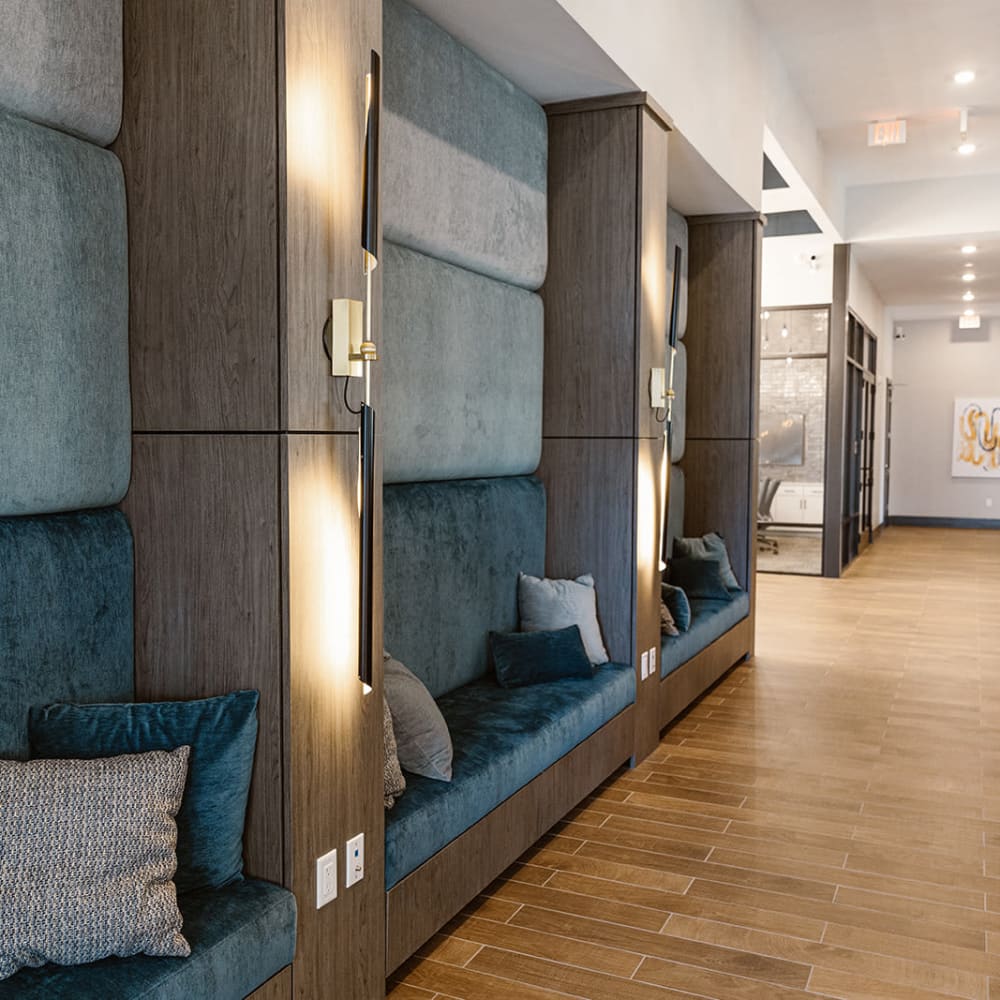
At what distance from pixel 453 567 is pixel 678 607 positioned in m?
1.87

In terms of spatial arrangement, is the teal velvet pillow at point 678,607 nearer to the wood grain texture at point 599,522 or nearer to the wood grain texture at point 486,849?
the wood grain texture at point 599,522

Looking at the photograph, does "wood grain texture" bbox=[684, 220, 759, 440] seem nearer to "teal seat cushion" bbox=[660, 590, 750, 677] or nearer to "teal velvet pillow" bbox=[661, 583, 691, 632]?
"teal seat cushion" bbox=[660, 590, 750, 677]

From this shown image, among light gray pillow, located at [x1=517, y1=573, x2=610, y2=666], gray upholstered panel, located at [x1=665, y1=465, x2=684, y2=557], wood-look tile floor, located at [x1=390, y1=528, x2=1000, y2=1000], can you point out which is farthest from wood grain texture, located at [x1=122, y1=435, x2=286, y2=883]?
gray upholstered panel, located at [x1=665, y1=465, x2=684, y2=557]

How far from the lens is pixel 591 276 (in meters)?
4.34

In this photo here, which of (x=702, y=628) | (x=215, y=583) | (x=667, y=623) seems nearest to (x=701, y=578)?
(x=702, y=628)

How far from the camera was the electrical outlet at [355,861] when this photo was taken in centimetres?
233

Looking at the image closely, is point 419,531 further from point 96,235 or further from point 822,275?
point 822,275

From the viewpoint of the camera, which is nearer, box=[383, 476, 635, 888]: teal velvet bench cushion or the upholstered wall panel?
the upholstered wall panel

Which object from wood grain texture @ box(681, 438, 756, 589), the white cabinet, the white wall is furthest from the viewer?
the white wall

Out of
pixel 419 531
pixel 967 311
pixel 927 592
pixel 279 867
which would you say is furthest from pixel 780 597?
pixel 967 311

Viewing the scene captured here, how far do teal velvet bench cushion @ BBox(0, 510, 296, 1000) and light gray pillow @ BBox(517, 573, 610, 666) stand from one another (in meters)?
2.06

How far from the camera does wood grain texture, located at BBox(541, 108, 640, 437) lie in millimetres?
4254

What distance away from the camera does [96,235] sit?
217cm

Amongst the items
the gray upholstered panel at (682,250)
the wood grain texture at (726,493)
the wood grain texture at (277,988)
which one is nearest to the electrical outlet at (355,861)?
the wood grain texture at (277,988)
